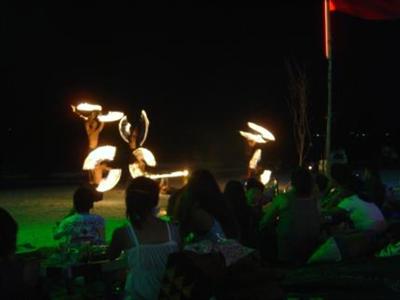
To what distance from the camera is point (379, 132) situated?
57.1m

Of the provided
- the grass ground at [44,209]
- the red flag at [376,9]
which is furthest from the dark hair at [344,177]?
the red flag at [376,9]

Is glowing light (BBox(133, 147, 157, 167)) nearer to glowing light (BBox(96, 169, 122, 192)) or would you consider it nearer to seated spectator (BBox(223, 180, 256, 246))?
glowing light (BBox(96, 169, 122, 192))

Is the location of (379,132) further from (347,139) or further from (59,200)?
(59,200)

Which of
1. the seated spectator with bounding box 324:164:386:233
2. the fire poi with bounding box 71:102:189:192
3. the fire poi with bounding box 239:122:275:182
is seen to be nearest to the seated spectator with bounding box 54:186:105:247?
the seated spectator with bounding box 324:164:386:233

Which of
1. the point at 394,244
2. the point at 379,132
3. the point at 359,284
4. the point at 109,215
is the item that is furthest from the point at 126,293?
the point at 379,132

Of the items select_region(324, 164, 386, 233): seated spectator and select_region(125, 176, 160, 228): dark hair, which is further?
select_region(324, 164, 386, 233): seated spectator

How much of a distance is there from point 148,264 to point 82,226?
9.57ft

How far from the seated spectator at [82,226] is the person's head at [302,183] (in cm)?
205

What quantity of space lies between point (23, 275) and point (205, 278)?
1.01m

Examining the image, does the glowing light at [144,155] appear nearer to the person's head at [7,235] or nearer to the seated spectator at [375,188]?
the seated spectator at [375,188]

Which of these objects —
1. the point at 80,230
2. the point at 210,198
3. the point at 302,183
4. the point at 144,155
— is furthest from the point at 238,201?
the point at 144,155

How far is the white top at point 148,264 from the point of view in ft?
15.3

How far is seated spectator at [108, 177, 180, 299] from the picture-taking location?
466cm

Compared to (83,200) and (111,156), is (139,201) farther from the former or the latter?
(111,156)
